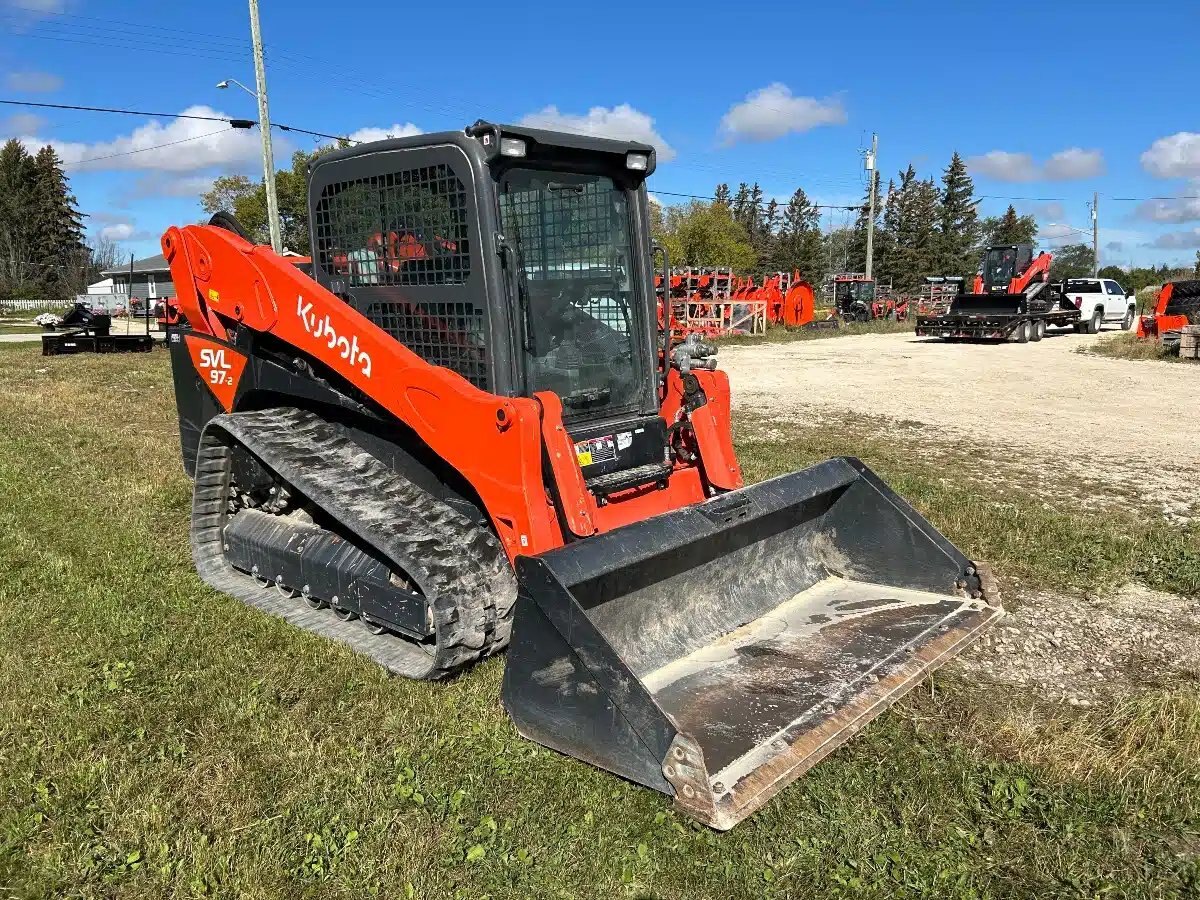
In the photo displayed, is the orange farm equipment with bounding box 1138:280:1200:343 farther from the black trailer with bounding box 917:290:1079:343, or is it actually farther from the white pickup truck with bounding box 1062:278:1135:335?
the white pickup truck with bounding box 1062:278:1135:335

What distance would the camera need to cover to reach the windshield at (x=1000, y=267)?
90.2 ft

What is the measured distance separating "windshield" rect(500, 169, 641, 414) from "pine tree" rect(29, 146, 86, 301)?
235 feet

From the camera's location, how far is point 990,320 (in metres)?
24.5

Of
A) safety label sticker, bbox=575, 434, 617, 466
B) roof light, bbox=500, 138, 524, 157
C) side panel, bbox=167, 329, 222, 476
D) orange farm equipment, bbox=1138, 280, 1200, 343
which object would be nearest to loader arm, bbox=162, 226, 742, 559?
safety label sticker, bbox=575, 434, 617, 466

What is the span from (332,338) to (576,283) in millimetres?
1182

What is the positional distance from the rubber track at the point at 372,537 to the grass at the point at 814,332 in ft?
67.5

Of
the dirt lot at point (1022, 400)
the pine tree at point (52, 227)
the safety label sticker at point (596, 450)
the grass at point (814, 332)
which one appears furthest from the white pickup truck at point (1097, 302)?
the pine tree at point (52, 227)

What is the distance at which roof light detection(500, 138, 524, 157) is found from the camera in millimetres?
3707

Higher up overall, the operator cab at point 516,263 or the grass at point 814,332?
the operator cab at point 516,263

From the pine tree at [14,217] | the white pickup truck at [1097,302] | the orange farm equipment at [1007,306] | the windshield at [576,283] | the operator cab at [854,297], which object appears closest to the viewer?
the windshield at [576,283]

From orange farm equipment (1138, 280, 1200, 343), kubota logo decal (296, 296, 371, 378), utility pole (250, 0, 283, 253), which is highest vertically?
utility pole (250, 0, 283, 253)

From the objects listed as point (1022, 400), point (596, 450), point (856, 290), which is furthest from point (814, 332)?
point (596, 450)

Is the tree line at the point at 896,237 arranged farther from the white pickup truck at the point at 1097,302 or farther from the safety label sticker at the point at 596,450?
the safety label sticker at the point at 596,450

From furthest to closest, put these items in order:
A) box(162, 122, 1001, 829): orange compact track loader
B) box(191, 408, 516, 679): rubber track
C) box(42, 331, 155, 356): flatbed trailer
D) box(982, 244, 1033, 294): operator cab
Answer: box(982, 244, 1033, 294): operator cab < box(42, 331, 155, 356): flatbed trailer < box(191, 408, 516, 679): rubber track < box(162, 122, 1001, 829): orange compact track loader
